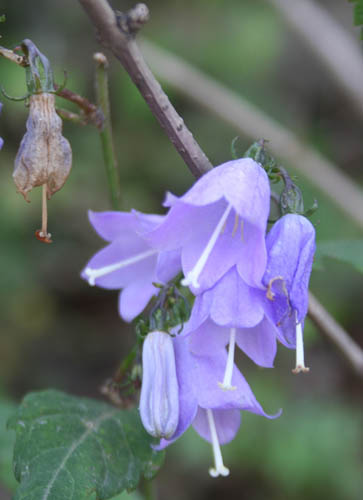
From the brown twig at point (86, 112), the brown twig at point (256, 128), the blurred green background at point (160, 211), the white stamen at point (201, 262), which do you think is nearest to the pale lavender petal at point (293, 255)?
the white stamen at point (201, 262)

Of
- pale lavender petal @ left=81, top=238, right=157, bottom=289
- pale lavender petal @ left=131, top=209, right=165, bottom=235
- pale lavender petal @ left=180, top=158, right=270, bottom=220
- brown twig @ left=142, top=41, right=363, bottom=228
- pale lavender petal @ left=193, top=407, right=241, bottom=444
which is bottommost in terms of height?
brown twig @ left=142, top=41, right=363, bottom=228

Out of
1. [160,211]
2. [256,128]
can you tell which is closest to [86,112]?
[256,128]

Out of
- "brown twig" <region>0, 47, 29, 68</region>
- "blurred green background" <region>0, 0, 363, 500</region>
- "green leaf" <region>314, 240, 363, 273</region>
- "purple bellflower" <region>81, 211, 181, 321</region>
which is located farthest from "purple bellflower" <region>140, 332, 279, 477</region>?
"blurred green background" <region>0, 0, 363, 500</region>

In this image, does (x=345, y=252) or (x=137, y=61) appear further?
(x=345, y=252)

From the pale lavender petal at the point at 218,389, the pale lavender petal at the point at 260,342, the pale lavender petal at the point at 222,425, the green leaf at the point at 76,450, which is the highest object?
the pale lavender petal at the point at 260,342

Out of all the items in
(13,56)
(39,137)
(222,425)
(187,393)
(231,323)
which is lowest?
(222,425)

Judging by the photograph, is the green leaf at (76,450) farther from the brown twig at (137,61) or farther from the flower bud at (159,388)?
the brown twig at (137,61)

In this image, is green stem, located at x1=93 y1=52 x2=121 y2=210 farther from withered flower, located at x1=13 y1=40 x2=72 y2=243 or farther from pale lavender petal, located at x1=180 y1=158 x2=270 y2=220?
pale lavender petal, located at x1=180 y1=158 x2=270 y2=220

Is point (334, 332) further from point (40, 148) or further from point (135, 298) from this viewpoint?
point (40, 148)
